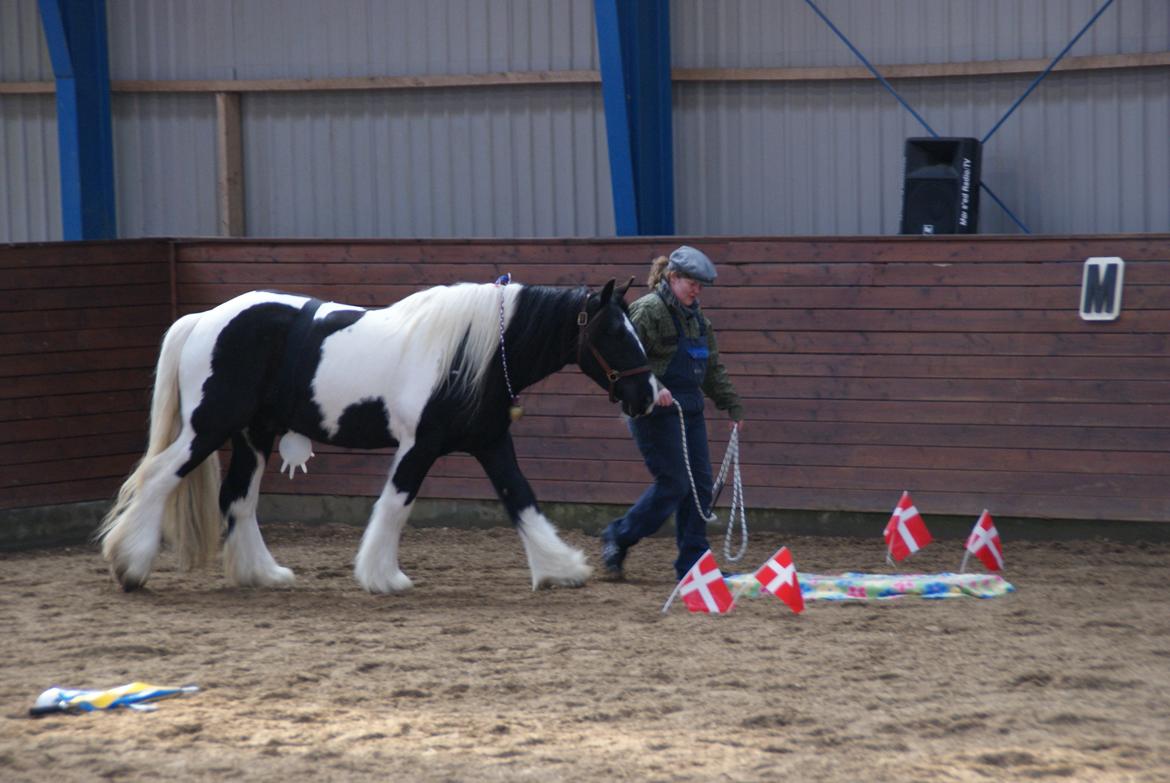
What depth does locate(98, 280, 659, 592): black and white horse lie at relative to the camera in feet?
23.1

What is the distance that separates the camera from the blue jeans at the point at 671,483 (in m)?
7.07

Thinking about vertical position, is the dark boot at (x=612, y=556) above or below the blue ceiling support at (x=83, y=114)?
below

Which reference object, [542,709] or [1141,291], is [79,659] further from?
[1141,291]

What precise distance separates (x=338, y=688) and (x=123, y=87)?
798cm

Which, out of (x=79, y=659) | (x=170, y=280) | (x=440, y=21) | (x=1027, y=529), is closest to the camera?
(x=79, y=659)

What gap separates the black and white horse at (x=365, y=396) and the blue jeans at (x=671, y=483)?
255 millimetres

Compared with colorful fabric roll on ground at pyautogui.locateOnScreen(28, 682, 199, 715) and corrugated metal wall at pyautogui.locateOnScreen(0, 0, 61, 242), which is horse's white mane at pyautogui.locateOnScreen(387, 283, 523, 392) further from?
corrugated metal wall at pyautogui.locateOnScreen(0, 0, 61, 242)

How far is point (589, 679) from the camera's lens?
5484 millimetres

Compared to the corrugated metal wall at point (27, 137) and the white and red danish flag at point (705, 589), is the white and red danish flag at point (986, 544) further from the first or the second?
the corrugated metal wall at point (27, 137)

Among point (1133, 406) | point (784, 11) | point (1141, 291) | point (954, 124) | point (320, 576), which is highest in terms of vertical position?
point (784, 11)

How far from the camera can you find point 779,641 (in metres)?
6.06

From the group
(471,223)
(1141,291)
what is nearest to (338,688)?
(1141,291)

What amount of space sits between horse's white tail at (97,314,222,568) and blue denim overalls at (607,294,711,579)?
2.13 m

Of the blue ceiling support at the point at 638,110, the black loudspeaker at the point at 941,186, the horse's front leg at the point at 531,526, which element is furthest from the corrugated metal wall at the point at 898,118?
the horse's front leg at the point at 531,526
